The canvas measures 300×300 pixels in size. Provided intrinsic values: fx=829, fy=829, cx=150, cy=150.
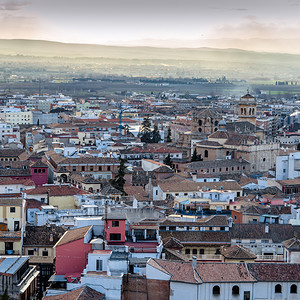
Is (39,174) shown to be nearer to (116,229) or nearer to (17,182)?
(17,182)

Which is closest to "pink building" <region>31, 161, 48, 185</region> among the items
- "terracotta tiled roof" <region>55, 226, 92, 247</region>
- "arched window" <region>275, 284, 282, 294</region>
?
"terracotta tiled roof" <region>55, 226, 92, 247</region>

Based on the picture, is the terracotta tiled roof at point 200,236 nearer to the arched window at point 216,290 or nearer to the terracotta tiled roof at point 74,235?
the terracotta tiled roof at point 74,235

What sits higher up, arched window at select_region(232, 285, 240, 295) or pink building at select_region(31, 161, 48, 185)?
arched window at select_region(232, 285, 240, 295)

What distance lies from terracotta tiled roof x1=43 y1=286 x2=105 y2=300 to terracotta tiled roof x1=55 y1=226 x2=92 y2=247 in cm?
185

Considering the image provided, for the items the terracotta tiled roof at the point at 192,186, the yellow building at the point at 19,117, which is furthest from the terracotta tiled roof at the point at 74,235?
the yellow building at the point at 19,117

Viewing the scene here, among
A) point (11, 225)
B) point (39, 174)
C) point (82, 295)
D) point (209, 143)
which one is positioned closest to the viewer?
point (82, 295)

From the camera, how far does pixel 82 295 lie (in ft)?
51.1

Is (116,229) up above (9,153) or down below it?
above

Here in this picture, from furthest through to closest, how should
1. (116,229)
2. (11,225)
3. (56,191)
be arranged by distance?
(56,191) < (11,225) < (116,229)

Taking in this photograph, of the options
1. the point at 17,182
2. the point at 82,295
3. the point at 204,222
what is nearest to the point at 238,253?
the point at 204,222

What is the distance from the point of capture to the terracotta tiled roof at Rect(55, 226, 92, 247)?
17.9m

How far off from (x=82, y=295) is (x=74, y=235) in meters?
3.13

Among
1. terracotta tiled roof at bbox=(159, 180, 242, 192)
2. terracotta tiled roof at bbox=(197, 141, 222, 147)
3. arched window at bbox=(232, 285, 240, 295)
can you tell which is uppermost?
arched window at bbox=(232, 285, 240, 295)

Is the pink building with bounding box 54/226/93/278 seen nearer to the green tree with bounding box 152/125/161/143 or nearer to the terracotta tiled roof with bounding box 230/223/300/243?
the terracotta tiled roof with bounding box 230/223/300/243
